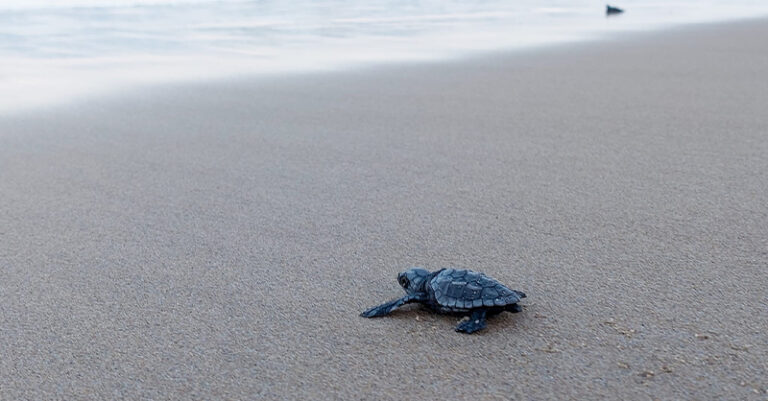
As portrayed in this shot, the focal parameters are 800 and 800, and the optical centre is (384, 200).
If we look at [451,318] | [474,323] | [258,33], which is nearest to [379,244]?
[451,318]

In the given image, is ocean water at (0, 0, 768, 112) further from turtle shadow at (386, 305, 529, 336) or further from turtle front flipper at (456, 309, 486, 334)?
turtle front flipper at (456, 309, 486, 334)

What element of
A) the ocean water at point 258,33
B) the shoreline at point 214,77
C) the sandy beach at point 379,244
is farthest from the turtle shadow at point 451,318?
the ocean water at point 258,33

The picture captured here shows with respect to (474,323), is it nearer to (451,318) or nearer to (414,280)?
(451,318)

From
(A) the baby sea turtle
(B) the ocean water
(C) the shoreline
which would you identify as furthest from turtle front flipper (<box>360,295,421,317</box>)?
(B) the ocean water

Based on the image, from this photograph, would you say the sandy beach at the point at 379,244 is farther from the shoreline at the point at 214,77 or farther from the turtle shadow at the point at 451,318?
the shoreline at the point at 214,77

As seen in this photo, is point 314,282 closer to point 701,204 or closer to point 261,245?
point 261,245

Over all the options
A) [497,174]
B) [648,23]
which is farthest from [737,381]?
[648,23]
